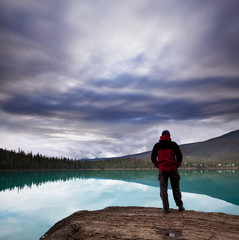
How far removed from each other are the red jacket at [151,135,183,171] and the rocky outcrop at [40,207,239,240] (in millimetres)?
2045

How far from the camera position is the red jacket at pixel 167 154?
10.9 m

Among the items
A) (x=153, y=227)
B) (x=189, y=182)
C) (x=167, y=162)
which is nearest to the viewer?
(x=153, y=227)

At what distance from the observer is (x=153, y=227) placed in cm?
843

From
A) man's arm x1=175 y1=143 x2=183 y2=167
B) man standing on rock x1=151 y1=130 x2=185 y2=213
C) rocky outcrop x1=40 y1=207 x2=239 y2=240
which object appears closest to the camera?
rocky outcrop x1=40 y1=207 x2=239 y2=240

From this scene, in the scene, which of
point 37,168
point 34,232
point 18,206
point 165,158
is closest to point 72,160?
point 37,168

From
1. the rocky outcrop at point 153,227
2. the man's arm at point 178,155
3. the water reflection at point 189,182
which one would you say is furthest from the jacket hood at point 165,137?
the water reflection at point 189,182

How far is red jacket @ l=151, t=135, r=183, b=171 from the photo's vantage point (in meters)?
10.9

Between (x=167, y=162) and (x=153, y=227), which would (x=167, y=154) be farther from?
(x=153, y=227)

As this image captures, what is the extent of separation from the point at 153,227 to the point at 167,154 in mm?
3459

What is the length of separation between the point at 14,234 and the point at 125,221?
1457 centimetres

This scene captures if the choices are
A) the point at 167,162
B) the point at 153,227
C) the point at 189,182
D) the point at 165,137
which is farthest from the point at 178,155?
the point at 189,182

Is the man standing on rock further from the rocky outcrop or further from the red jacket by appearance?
the rocky outcrop

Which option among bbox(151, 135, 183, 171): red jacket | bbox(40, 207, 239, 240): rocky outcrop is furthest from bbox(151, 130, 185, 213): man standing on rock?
bbox(40, 207, 239, 240): rocky outcrop

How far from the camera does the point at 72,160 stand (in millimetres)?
187625
